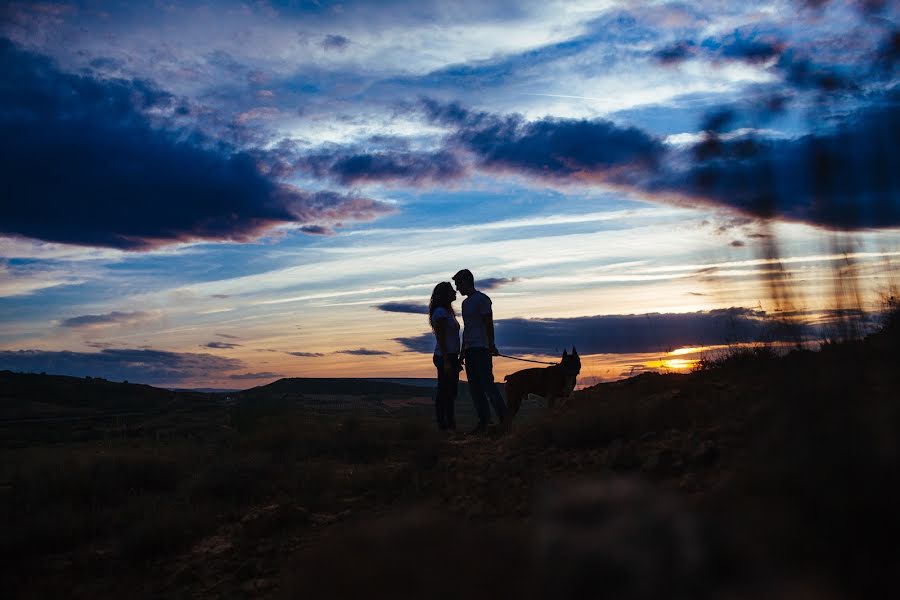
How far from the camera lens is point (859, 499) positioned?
225 cm

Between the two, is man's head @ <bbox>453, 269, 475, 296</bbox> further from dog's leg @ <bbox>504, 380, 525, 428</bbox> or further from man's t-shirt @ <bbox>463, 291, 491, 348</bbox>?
dog's leg @ <bbox>504, 380, 525, 428</bbox>

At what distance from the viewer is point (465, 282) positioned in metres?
10.3

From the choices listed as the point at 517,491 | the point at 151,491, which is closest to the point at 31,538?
the point at 151,491

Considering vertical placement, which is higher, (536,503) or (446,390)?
(446,390)

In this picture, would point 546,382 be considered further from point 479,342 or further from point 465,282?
point 465,282

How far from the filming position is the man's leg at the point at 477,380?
1011 centimetres

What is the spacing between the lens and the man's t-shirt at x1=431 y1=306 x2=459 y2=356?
10.8m

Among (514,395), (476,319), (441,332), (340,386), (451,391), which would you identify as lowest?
(340,386)

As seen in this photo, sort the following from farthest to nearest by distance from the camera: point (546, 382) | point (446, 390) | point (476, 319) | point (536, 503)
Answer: point (446, 390)
point (546, 382)
point (476, 319)
point (536, 503)

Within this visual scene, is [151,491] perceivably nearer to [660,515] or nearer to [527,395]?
[527,395]

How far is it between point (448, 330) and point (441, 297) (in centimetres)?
62

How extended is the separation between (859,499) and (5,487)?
1165 centimetres

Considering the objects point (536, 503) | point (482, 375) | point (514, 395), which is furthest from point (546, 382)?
point (536, 503)

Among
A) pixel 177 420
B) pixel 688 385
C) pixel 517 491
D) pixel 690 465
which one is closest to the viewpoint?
pixel 690 465
